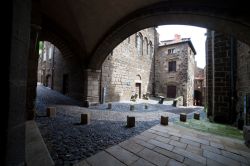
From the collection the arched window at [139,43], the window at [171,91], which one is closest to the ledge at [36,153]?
the arched window at [139,43]

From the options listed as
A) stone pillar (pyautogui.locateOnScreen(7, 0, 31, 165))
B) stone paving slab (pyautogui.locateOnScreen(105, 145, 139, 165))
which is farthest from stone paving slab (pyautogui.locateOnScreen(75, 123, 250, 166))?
stone pillar (pyautogui.locateOnScreen(7, 0, 31, 165))

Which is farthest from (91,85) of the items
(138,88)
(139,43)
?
(139,43)

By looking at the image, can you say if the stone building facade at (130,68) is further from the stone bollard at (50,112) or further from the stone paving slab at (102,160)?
the stone paving slab at (102,160)

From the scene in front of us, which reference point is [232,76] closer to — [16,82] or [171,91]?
[16,82]

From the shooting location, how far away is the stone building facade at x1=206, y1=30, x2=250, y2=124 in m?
4.40

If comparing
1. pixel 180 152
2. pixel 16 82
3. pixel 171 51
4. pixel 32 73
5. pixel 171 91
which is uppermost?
pixel 171 51

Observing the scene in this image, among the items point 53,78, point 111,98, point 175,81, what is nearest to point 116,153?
point 111,98

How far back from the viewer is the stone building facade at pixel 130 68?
880cm

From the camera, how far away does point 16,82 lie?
3.56 feet

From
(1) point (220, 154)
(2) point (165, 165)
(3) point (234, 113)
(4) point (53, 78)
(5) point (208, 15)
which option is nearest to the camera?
(2) point (165, 165)

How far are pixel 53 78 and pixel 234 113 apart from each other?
12.5m

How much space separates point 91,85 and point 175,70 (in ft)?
Result: 34.9

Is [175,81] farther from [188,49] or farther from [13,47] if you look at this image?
[13,47]

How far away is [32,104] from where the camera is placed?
3.45m
